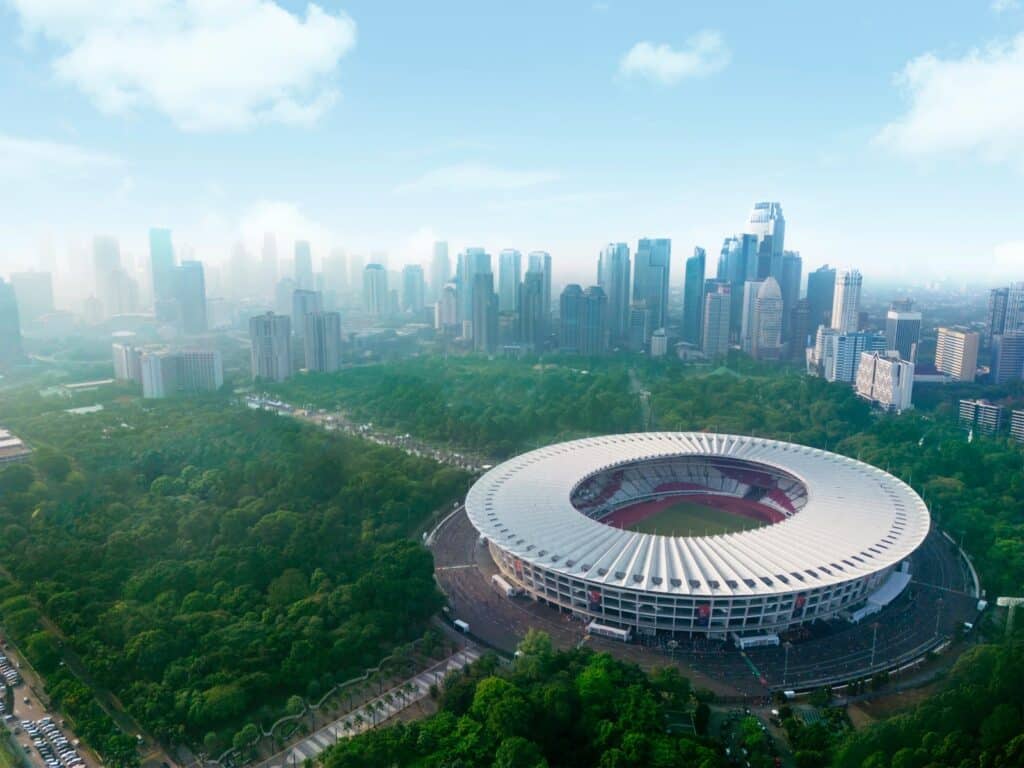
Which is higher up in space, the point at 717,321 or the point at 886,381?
the point at 717,321

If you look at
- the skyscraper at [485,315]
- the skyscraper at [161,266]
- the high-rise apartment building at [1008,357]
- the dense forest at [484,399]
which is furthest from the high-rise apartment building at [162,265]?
the high-rise apartment building at [1008,357]

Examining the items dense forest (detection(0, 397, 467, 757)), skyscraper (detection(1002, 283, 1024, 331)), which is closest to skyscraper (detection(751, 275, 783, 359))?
skyscraper (detection(1002, 283, 1024, 331))

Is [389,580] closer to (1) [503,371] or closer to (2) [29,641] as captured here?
(2) [29,641]

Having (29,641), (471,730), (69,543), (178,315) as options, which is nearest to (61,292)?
(178,315)

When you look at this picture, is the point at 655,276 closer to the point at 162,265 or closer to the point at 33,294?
the point at 162,265

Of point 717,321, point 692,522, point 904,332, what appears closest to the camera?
point 692,522

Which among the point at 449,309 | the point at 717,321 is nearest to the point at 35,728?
the point at 717,321
